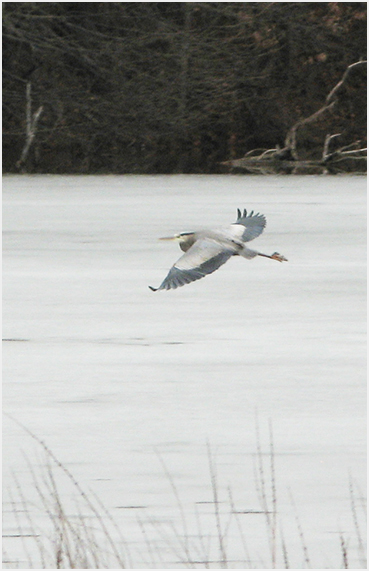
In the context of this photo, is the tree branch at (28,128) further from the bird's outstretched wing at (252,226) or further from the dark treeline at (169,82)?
the bird's outstretched wing at (252,226)

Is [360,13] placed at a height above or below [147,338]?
above

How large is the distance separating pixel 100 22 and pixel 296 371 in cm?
2309

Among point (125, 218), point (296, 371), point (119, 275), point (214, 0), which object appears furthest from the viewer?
point (214, 0)

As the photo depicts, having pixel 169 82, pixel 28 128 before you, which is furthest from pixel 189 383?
pixel 169 82

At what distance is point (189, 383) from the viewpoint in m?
7.14

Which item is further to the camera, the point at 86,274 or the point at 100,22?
the point at 100,22

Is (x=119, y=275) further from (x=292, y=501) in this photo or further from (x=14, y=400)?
(x=292, y=501)

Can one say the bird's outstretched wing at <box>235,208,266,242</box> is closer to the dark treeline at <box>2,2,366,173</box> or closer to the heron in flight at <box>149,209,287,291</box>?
the heron in flight at <box>149,209,287,291</box>

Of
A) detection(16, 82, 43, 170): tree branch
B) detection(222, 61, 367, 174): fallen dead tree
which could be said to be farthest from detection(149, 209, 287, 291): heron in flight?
detection(16, 82, 43, 170): tree branch

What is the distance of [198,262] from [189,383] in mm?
Result: 537

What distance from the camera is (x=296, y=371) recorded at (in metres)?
7.45

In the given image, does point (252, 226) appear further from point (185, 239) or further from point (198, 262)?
point (198, 262)

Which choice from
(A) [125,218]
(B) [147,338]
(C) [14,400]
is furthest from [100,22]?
(C) [14,400]

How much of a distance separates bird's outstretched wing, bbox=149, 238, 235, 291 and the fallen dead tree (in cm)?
2074
